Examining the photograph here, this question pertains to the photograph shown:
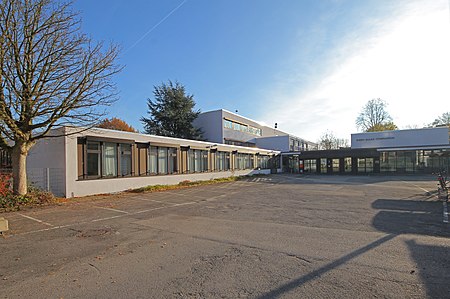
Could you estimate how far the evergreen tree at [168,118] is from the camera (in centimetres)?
4162

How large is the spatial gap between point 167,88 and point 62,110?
1186 inches

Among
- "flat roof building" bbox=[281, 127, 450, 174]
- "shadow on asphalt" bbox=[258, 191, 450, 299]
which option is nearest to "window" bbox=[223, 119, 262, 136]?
"flat roof building" bbox=[281, 127, 450, 174]

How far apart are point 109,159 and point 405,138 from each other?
43.9m

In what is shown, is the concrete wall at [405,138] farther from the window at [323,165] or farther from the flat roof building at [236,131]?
the flat roof building at [236,131]

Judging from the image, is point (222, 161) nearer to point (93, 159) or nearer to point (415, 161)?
point (93, 159)

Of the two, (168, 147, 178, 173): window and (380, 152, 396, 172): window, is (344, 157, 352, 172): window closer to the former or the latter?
(380, 152, 396, 172): window

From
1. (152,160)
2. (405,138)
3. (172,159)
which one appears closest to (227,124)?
(172,159)

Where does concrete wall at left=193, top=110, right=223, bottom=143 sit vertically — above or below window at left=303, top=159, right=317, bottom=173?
above

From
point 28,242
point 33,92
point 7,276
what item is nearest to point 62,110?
point 33,92

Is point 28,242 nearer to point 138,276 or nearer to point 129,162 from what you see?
point 138,276

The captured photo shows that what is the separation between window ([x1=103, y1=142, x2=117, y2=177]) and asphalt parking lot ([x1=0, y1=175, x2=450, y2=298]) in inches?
305

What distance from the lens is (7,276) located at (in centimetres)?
456

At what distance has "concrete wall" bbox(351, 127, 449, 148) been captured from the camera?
1585 inches

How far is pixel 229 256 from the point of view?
5.38 meters
